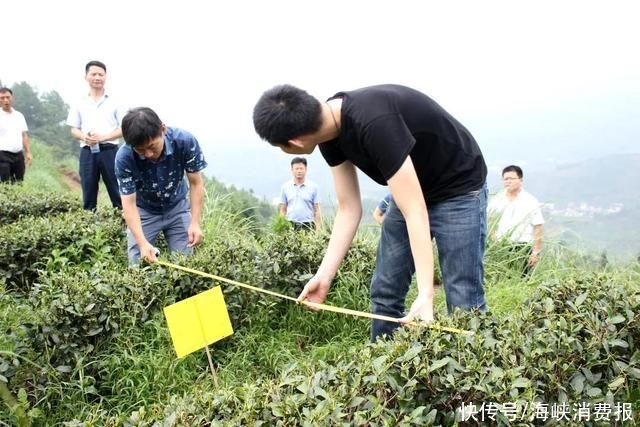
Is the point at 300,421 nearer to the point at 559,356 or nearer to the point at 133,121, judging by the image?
the point at 559,356

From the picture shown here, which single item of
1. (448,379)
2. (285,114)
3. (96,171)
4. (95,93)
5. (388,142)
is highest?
(95,93)

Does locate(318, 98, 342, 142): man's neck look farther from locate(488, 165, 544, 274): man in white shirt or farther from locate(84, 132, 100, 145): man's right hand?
locate(84, 132, 100, 145): man's right hand

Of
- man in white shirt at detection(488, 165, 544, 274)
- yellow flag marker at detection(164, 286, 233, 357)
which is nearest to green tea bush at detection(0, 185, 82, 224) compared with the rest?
yellow flag marker at detection(164, 286, 233, 357)

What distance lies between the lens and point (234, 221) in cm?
616

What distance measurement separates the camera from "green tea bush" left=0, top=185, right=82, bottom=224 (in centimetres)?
498

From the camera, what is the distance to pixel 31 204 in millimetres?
5117

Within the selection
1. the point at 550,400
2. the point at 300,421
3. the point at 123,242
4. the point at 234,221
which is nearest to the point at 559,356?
the point at 550,400

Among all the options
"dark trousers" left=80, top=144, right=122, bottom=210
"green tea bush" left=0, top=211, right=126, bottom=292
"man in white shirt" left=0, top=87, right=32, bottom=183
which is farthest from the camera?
"man in white shirt" left=0, top=87, right=32, bottom=183

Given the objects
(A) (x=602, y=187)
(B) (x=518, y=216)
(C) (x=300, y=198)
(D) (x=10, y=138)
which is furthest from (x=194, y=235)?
(A) (x=602, y=187)

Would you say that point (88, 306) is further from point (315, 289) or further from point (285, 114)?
point (285, 114)

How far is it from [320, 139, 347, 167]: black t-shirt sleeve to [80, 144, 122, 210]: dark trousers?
3.26m

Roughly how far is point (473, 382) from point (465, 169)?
846 millimetres

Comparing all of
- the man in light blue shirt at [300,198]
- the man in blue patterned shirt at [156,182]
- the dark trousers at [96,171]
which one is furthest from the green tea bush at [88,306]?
the man in light blue shirt at [300,198]

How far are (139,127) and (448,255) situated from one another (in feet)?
5.67
